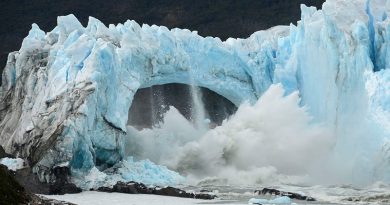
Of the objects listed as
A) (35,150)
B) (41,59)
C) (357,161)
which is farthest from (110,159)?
(357,161)

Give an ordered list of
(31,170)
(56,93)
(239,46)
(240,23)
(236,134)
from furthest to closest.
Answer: (240,23) → (239,46) → (236,134) → (56,93) → (31,170)

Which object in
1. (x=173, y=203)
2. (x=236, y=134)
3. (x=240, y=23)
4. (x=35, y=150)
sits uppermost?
(x=240, y=23)

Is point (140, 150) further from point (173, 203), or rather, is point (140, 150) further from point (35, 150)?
point (173, 203)

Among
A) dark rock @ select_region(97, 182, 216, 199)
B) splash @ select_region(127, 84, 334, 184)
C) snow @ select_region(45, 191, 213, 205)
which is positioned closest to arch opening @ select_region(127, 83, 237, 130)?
splash @ select_region(127, 84, 334, 184)

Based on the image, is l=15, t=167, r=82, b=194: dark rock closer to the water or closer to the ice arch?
the ice arch

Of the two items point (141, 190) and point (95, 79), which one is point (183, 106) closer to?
A: point (95, 79)

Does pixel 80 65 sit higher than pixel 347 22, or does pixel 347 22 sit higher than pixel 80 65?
pixel 347 22

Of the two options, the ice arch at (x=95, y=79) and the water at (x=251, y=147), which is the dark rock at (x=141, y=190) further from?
the water at (x=251, y=147)
